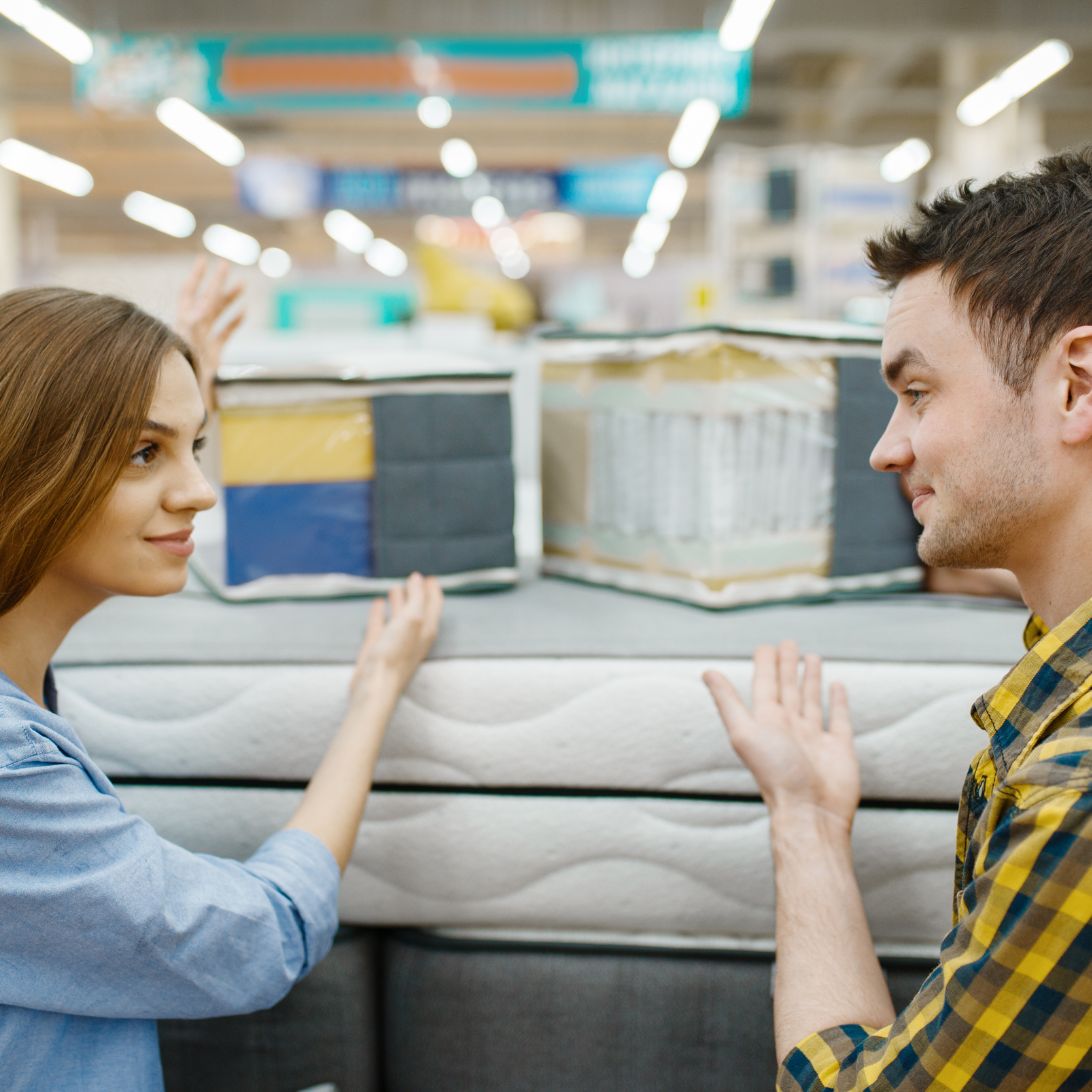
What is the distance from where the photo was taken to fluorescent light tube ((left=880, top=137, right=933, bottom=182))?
10316 millimetres

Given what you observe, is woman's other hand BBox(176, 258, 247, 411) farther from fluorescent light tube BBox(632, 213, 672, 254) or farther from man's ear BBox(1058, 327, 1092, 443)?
fluorescent light tube BBox(632, 213, 672, 254)

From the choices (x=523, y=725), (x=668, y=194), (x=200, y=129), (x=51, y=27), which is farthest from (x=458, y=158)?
(x=523, y=725)

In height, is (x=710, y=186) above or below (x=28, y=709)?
above

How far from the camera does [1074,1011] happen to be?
57 centimetres

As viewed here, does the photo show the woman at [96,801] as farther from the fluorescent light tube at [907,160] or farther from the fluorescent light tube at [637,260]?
the fluorescent light tube at [637,260]

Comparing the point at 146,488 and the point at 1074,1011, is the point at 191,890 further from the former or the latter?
the point at 1074,1011

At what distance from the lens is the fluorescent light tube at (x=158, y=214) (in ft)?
48.8

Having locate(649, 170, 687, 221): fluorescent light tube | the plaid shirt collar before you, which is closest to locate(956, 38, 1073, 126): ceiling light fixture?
locate(649, 170, 687, 221): fluorescent light tube

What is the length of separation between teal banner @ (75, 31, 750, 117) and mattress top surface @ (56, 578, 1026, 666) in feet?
17.5

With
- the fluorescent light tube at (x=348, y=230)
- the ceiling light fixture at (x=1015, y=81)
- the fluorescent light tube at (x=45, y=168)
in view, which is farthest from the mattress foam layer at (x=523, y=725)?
the fluorescent light tube at (x=348, y=230)

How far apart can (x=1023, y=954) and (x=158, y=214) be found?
1696 cm

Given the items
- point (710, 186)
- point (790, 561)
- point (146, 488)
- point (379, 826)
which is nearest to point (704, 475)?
point (790, 561)

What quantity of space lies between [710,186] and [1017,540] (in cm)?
1361

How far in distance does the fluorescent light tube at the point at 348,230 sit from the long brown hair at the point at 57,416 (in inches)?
562
